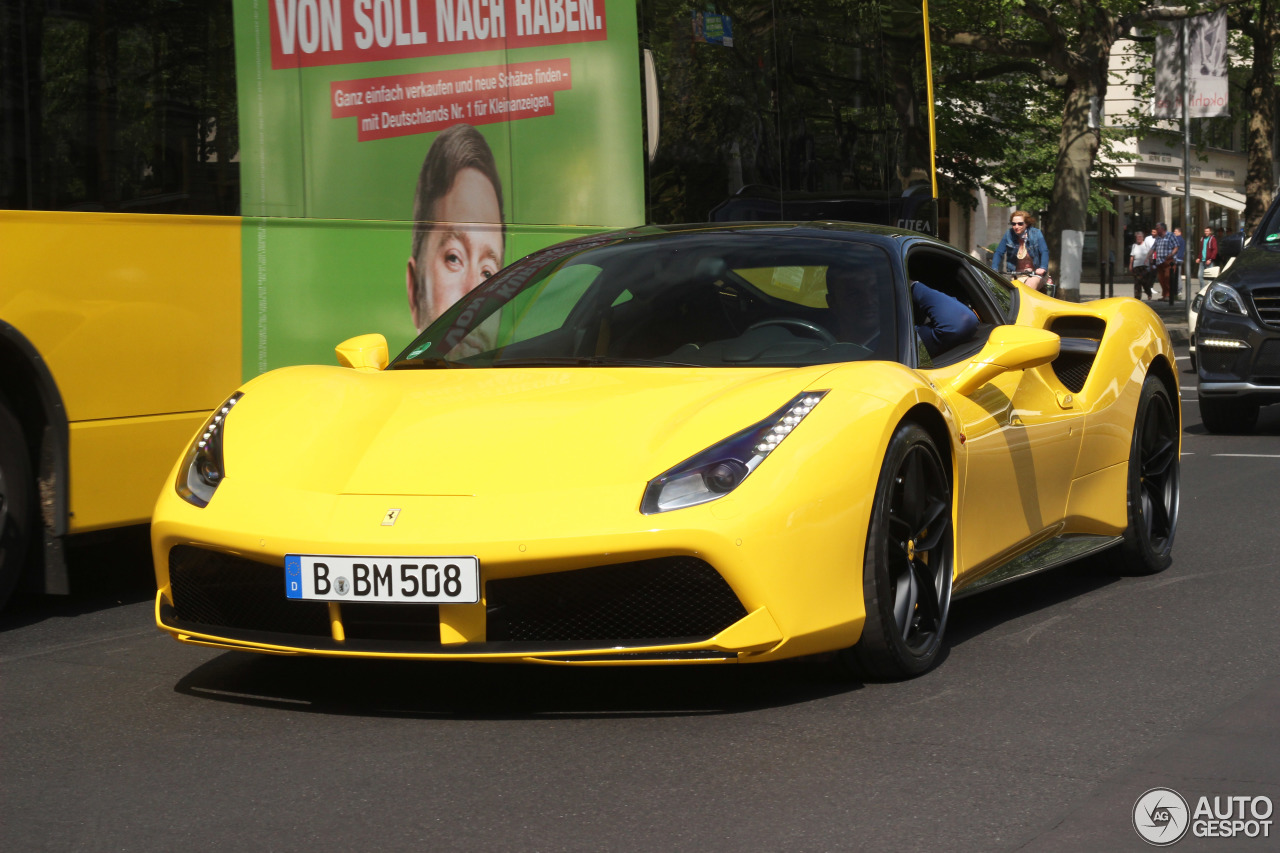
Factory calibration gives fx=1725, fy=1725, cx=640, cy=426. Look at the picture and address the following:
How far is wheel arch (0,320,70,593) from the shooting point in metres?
5.74

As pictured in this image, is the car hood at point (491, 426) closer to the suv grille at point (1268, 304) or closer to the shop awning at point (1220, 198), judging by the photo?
the suv grille at point (1268, 304)

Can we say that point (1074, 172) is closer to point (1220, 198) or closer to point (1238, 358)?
point (1238, 358)

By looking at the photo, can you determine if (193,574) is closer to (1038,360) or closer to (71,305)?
(71,305)

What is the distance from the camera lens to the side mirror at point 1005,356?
5051mm

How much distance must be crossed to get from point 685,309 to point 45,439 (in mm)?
2236

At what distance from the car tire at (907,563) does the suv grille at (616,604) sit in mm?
486

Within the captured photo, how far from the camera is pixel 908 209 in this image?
11523 millimetres

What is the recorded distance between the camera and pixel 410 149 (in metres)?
7.38

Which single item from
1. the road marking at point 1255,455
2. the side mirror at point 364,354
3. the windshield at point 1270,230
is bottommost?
the road marking at point 1255,455

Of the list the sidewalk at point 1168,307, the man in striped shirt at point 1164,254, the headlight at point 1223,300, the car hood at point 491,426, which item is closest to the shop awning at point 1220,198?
the sidewalk at point 1168,307

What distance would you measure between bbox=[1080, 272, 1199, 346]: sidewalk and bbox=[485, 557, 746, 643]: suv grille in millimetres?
8480

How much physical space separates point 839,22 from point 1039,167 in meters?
29.2

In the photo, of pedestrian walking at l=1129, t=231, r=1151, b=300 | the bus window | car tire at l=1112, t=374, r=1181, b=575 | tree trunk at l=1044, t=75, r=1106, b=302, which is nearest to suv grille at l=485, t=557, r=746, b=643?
the bus window

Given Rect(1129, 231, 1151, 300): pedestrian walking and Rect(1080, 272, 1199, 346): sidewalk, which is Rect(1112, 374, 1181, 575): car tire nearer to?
Rect(1080, 272, 1199, 346): sidewalk
